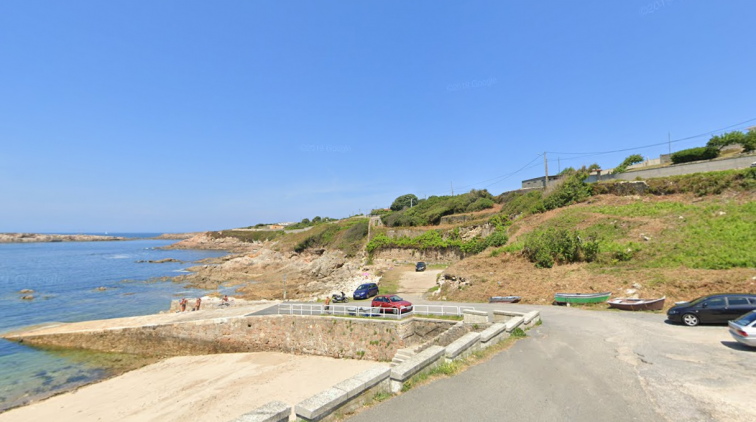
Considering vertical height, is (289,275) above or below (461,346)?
below

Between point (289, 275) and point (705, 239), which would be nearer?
point (705, 239)

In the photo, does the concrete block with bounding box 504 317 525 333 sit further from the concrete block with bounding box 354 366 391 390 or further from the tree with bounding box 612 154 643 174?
the tree with bounding box 612 154 643 174

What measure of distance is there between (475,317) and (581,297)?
8764 millimetres

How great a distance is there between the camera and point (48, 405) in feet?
52.3

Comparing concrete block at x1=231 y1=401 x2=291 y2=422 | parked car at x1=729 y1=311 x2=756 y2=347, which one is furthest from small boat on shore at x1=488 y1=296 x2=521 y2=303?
concrete block at x1=231 y1=401 x2=291 y2=422

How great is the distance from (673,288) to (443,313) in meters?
13.2

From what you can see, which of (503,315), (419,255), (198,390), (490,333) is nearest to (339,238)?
(419,255)

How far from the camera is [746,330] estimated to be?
9.73 m

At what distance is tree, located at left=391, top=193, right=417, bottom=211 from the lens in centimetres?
10207

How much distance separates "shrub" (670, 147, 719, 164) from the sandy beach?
147ft

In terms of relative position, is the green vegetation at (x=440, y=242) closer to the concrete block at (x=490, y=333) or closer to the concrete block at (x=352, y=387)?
the concrete block at (x=490, y=333)

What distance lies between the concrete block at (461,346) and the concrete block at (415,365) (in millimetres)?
202

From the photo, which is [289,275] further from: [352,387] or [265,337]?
[352,387]

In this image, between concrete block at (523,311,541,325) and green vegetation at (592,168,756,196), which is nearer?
concrete block at (523,311,541,325)
